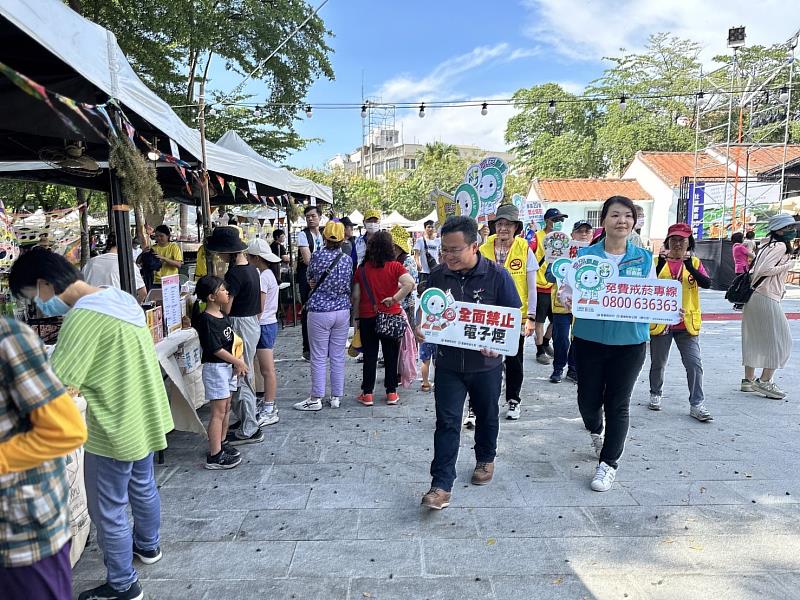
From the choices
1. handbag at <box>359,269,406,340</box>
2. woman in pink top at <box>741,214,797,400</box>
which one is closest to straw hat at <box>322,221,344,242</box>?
handbag at <box>359,269,406,340</box>

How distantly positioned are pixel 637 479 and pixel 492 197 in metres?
3.09

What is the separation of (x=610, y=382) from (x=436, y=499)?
1350 mm

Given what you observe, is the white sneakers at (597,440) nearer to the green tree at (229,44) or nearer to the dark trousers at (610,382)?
the dark trousers at (610,382)

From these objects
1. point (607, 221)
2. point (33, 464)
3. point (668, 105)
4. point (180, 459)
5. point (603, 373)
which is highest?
point (668, 105)

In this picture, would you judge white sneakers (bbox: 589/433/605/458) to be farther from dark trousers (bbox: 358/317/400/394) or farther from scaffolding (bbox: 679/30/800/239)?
scaffolding (bbox: 679/30/800/239)

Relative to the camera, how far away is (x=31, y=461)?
1422 millimetres

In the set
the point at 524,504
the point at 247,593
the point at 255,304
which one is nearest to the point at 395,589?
the point at 247,593

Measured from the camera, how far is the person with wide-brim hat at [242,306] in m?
4.21

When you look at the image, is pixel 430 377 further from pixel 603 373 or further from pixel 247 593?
pixel 247 593

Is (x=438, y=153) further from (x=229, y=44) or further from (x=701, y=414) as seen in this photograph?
(x=701, y=414)

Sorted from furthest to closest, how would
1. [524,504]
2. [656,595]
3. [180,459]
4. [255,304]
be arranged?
[255,304] < [180,459] < [524,504] < [656,595]

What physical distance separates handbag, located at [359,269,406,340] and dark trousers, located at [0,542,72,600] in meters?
3.71

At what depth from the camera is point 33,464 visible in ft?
4.69

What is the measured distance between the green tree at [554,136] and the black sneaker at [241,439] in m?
31.0
